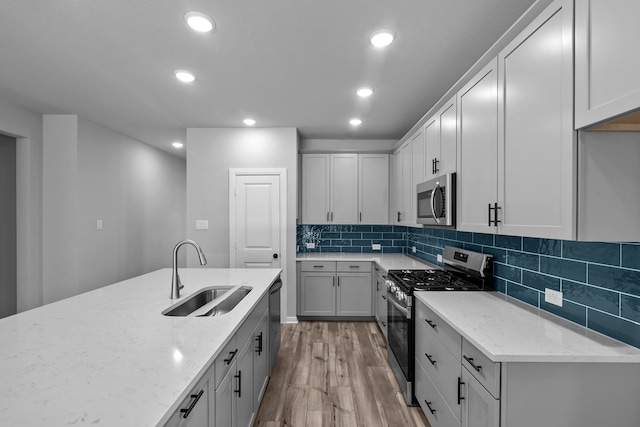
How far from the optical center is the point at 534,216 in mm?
1386

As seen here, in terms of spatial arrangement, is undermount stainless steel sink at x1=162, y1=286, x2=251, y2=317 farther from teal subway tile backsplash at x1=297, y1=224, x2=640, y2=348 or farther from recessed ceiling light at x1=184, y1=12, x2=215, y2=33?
teal subway tile backsplash at x1=297, y1=224, x2=640, y2=348

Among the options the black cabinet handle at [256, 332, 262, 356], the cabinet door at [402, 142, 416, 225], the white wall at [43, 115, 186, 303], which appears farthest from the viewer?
the white wall at [43, 115, 186, 303]

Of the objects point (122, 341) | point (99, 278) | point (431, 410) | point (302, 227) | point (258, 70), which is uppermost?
point (258, 70)

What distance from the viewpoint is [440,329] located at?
1.76 meters

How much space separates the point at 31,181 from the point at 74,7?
2.75 meters

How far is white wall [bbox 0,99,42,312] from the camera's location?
3.46 meters

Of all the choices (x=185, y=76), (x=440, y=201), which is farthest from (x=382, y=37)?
(x=185, y=76)

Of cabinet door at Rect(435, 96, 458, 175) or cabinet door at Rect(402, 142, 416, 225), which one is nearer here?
cabinet door at Rect(435, 96, 458, 175)

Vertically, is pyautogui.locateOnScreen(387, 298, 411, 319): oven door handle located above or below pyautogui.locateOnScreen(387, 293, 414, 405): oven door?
above

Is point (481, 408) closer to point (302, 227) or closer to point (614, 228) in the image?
point (614, 228)

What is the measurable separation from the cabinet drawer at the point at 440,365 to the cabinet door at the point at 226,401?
1127 millimetres

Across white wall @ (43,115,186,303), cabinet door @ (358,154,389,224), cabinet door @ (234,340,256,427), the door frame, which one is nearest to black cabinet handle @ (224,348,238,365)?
cabinet door @ (234,340,256,427)

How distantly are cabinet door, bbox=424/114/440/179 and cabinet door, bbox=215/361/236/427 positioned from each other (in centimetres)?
220

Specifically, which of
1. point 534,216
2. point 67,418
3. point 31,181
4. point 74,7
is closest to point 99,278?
point 31,181
